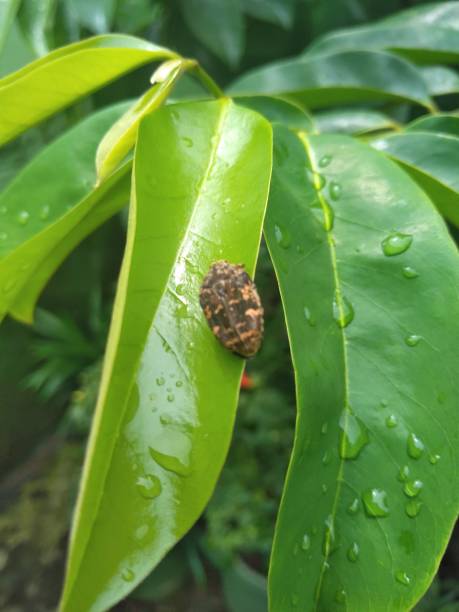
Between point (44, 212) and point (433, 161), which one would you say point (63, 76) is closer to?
point (44, 212)

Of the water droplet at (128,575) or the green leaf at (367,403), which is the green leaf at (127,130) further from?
the water droplet at (128,575)

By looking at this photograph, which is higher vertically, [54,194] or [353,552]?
[54,194]

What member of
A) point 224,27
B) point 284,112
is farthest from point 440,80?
point 224,27

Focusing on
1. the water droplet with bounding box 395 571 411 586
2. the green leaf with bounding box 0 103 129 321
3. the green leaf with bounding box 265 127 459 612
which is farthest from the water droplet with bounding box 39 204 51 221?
the water droplet with bounding box 395 571 411 586

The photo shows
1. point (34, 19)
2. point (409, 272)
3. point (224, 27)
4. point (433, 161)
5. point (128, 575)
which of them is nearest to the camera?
point (128, 575)

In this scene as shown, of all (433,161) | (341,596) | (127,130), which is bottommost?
(341,596)

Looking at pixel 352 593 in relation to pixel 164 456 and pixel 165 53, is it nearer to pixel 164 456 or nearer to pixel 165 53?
pixel 164 456

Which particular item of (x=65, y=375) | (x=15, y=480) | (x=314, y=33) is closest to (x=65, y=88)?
(x=314, y=33)
